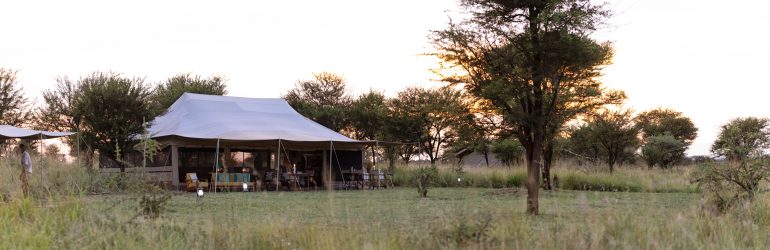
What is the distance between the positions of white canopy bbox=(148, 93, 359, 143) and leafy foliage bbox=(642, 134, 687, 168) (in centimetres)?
2286

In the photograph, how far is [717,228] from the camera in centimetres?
650

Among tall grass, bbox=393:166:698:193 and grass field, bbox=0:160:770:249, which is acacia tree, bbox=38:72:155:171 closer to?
tall grass, bbox=393:166:698:193

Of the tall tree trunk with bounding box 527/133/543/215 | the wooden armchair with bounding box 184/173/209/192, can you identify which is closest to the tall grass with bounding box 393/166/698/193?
the wooden armchair with bounding box 184/173/209/192

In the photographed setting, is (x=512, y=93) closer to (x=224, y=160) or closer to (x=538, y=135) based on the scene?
(x=538, y=135)

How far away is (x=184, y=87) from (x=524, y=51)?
2759 cm

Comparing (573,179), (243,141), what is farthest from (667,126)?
(243,141)

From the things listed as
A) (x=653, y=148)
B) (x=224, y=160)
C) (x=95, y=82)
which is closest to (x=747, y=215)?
(x=224, y=160)

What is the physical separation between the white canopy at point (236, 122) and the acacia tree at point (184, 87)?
9118mm

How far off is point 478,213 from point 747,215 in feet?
11.3

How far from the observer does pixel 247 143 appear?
22.4 meters

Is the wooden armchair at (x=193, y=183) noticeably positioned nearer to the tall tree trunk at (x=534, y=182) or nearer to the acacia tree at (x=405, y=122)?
the tall tree trunk at (x=534, y=182)

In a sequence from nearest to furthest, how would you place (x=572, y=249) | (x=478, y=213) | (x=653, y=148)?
(x=572, y=249), (x=478, y=213), (x=653, y=148)

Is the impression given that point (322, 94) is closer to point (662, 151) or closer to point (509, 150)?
point (509, 150)

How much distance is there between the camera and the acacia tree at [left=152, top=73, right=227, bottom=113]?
35656 millimetres
